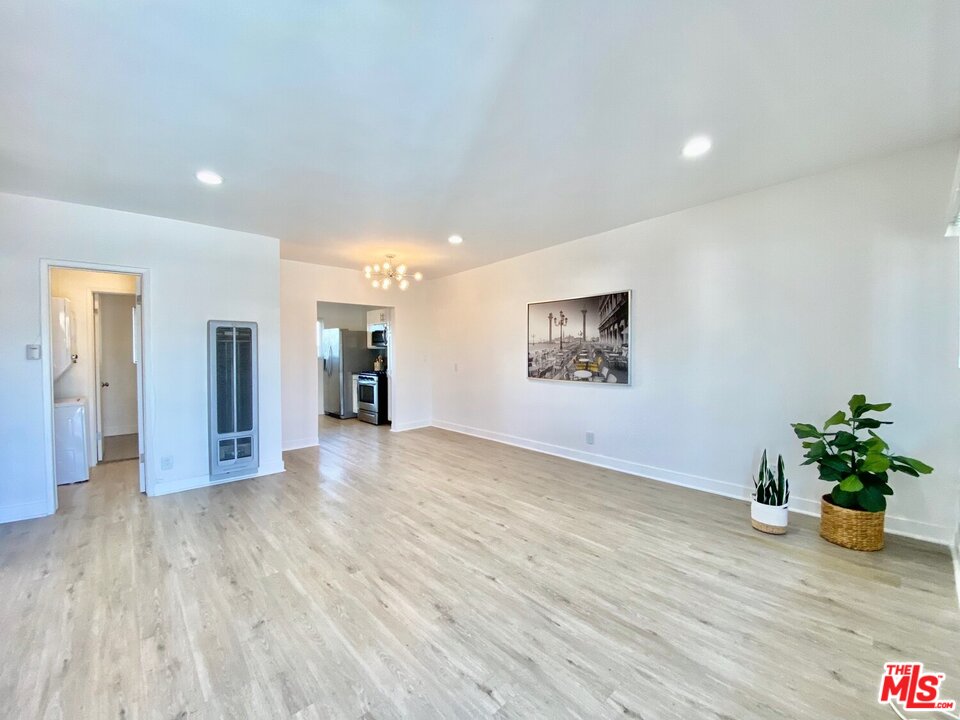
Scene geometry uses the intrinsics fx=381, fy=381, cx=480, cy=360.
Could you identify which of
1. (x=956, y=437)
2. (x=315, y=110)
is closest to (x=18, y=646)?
(x=315, y=110)

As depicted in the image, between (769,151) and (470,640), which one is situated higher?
(769,151)

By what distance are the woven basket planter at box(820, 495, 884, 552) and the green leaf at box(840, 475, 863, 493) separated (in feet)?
0.68

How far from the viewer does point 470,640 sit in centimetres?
187

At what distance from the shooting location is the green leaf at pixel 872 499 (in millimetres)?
2570

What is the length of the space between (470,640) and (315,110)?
9.58 feet

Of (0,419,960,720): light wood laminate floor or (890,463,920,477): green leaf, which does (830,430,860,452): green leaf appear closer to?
(890,463,920,477): green leaf

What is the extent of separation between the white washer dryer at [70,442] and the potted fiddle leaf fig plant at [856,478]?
6.86 meters

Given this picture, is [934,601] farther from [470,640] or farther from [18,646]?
[18,646]

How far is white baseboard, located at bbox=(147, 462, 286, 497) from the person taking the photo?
12.5 ft

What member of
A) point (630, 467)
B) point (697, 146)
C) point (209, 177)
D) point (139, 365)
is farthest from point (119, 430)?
point (697, 146)

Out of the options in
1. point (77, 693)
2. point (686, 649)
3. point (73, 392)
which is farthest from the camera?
point (73, 392)

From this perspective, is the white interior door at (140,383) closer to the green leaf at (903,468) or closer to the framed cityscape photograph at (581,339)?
the framed cityscape photograph at (581,339)

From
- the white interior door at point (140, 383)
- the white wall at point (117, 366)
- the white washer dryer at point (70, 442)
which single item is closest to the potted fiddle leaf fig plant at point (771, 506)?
the white interior door at point (140, 383)

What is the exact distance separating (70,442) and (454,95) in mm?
5270
